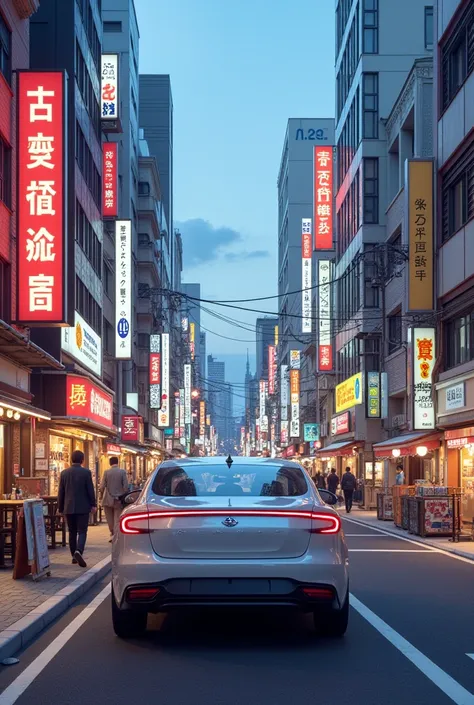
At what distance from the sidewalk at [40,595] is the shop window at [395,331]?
89.4 feet

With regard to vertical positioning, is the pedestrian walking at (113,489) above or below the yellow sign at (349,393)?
below

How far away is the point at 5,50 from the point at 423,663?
716 inches

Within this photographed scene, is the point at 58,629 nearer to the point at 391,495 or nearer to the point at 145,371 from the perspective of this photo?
the point at 391,495

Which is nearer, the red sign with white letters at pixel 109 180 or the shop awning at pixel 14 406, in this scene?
the shop awning at pixel 14 406

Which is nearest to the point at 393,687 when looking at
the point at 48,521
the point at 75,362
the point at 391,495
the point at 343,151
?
the point at 48,521

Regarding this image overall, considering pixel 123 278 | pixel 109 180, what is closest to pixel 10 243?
pixel 123 278

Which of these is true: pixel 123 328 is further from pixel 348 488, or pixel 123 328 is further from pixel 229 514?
pixel 229 514


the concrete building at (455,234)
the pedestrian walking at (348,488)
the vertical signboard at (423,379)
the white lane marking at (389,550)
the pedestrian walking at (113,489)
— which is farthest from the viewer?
the pedestrian walking at (348,488)

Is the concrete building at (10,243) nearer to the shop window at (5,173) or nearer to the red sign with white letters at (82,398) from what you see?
the shop window at (5,173)

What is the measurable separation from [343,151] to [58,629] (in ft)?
164

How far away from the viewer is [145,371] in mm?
71125

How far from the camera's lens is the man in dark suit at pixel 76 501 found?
14.4 meters

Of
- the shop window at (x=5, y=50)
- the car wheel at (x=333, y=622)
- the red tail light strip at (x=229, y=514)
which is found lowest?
the car wheel at (x=333, y=622)

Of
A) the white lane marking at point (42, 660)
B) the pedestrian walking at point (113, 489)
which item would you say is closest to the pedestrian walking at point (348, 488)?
the pedestrian walking at point (113, 489)
